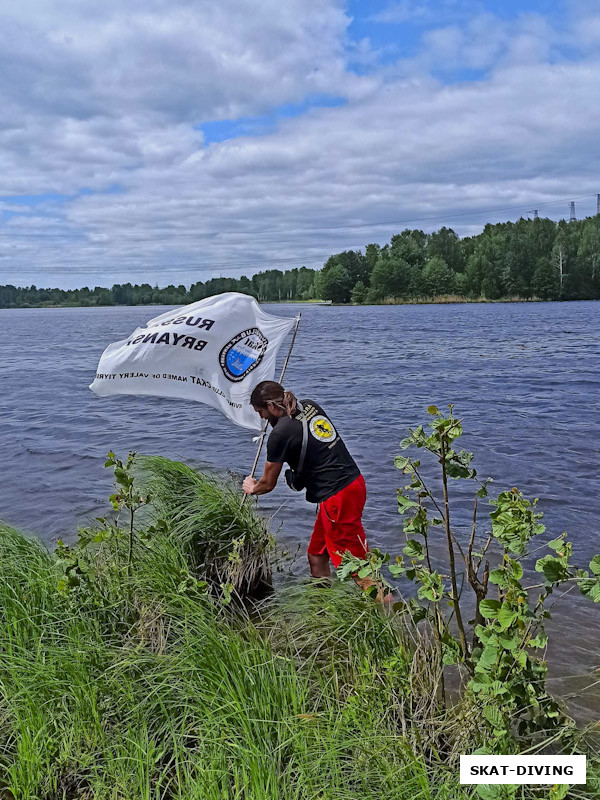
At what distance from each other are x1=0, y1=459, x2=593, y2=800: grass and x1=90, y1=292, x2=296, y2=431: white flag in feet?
7.67

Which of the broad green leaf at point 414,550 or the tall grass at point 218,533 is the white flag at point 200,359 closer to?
the tall grass at point 218,533

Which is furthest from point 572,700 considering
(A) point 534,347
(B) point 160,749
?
(A) point 534,347

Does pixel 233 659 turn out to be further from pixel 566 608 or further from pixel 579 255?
pixel 579 255

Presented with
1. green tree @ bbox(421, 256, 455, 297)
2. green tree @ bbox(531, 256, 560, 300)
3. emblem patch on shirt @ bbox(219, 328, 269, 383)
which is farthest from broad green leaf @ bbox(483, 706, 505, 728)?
green tree @ bbox(421, 256, 455, 297)

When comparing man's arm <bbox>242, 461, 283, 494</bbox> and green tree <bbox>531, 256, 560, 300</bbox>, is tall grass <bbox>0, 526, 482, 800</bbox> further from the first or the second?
green tree <bbox>531, 256, 560, 300</bbox>

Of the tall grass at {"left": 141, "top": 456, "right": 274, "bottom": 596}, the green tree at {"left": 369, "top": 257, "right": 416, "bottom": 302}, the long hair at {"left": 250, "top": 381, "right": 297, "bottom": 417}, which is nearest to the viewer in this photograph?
the long hair at {"left": 250, "top": 381, "right": 297, "bottom": 417}

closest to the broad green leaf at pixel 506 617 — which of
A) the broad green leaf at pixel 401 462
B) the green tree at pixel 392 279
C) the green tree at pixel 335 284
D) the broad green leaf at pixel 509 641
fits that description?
the broad green leaf at pixel 509 641

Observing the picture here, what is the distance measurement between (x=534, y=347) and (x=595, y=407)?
57.0 ft

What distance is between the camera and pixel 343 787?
8.93 feet

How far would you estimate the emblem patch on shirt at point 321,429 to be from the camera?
562cm

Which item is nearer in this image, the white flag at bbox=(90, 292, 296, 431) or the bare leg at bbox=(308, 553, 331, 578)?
the bare leg at bbox=(308, 553, 331, 578)

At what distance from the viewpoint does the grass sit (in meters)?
2.80

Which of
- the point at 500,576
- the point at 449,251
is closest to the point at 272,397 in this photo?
the point at 500,576

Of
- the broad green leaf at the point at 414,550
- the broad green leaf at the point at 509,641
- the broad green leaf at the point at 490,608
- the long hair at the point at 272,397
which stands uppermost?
the long hair at the point at 272,397
